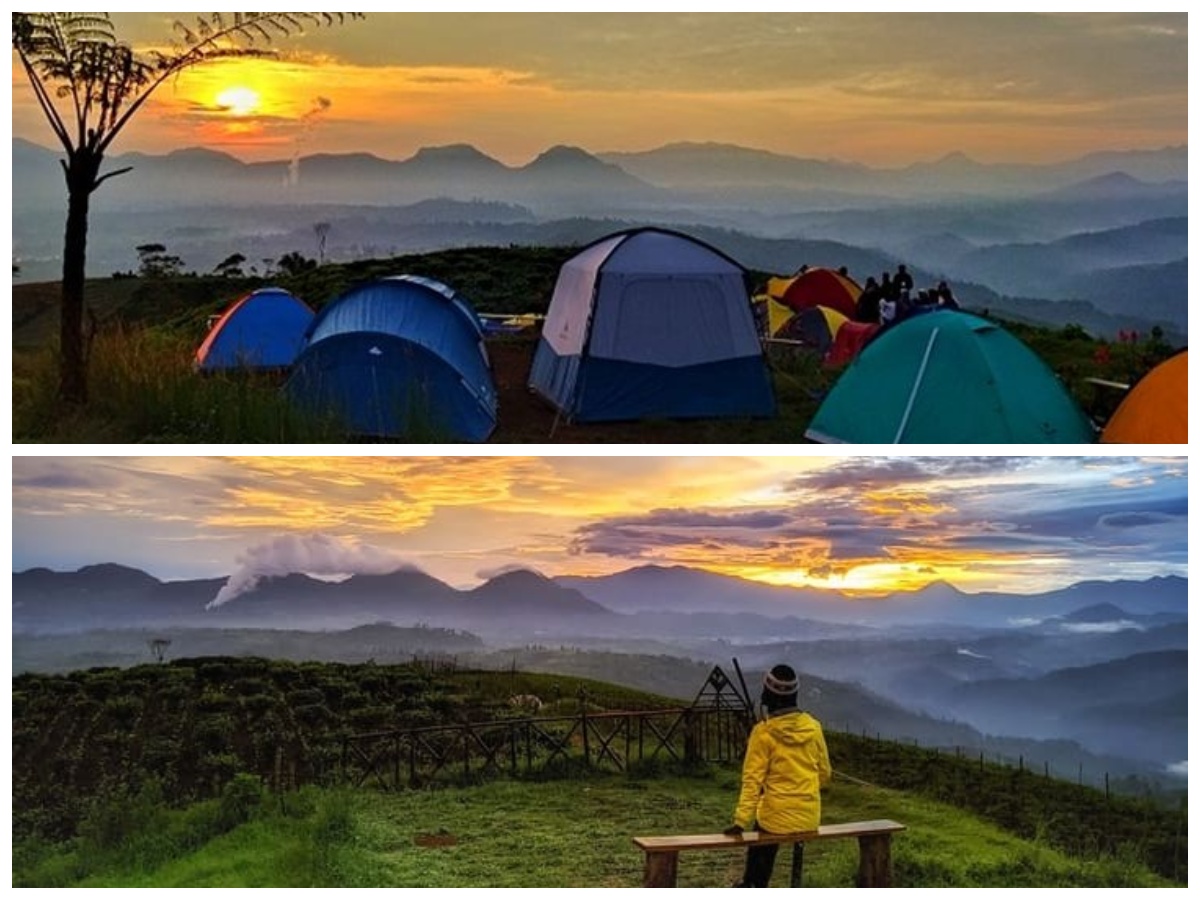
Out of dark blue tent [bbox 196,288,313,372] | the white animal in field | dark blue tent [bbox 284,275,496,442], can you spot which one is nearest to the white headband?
the white animal in field

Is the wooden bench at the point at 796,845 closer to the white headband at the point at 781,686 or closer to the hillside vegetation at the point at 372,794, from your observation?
the hillside vegetation at the point at 372,794

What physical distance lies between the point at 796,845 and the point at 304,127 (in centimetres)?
414

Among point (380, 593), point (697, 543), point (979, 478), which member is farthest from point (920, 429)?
point (380, 593)

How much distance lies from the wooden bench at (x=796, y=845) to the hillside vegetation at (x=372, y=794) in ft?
0.44

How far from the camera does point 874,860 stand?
18.2ft

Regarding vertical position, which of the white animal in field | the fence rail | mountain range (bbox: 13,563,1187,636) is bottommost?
the fence rail

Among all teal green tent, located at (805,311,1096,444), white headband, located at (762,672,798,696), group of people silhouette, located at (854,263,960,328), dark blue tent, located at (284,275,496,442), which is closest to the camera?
white headband, located at (762,672,798,696)

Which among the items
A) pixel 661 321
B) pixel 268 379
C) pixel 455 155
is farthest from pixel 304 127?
pixel 661 321

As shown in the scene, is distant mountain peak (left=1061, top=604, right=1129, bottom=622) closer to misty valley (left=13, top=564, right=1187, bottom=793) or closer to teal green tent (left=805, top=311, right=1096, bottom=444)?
misty valley (left=13, top=564, right=1187, bottom=793)

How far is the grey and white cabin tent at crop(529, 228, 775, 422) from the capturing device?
750cm

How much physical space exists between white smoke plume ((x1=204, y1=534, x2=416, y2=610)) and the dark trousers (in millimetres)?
1858

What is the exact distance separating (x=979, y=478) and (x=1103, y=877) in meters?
1.68

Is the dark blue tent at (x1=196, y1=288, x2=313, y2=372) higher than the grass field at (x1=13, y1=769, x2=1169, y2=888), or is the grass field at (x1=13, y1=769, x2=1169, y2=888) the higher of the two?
the dark blue tent at (x1=196, y1=288, x2=313, y2=372)

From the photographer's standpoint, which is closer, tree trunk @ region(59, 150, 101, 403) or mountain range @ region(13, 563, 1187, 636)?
tree trunk @ region(59, 150, 101, 403)
